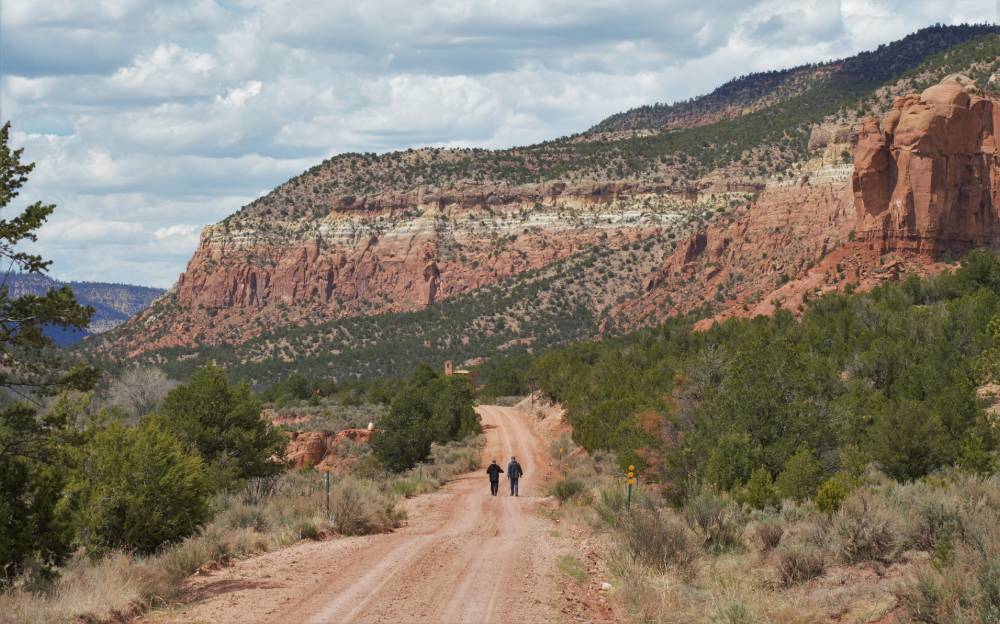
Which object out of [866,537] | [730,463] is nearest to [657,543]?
[866,537]

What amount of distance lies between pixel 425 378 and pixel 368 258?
87788 mm

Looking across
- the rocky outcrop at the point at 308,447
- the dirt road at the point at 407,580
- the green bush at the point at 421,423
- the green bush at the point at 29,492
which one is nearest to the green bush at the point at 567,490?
the dirt road at the point at 407,580

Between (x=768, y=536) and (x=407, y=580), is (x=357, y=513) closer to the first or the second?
(x=407, y=580)

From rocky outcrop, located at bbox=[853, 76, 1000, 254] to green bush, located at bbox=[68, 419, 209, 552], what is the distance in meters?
63.5

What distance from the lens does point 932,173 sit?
70.4 metres

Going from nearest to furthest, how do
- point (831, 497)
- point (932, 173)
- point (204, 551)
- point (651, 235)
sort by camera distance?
point (831, 497) → point (204, 551) → point (932, 173) → point (651, 235)

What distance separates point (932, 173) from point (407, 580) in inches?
2550

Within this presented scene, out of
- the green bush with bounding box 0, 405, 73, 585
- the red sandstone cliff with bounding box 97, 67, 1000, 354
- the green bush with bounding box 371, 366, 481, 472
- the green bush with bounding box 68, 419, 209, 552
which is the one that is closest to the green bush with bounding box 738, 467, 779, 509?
the green bush with bounding box 68, 419, 209, 552

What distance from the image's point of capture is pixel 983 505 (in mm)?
14117

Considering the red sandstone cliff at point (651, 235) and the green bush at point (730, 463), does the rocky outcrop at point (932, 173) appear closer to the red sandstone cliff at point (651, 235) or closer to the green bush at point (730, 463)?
the red sandstone cliff at point (651, 235)

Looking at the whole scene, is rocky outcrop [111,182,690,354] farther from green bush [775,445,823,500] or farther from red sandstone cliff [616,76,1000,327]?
green bush [775,445,823,500]

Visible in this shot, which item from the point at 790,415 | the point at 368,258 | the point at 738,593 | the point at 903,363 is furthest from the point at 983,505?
the point at 368,258

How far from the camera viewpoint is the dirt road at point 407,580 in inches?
509

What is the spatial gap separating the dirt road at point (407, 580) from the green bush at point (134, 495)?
1.60 m
